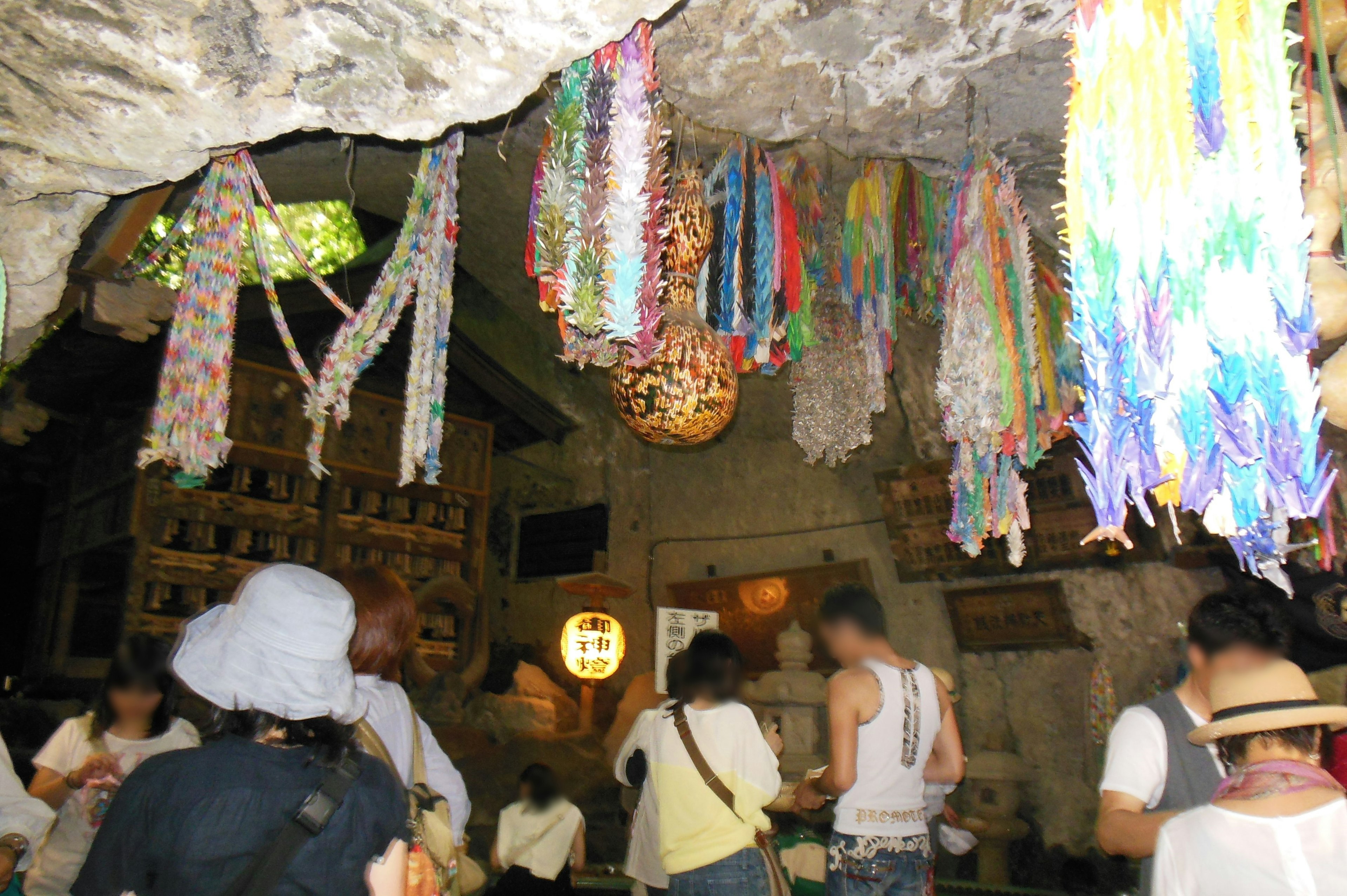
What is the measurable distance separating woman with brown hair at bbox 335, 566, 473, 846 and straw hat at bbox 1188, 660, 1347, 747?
153 centimetres

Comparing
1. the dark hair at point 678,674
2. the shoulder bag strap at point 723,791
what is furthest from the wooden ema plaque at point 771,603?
the shoulder bag strap at point 723,791

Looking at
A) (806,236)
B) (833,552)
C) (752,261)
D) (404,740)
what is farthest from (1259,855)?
(833,552)

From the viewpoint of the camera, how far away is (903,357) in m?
5.55

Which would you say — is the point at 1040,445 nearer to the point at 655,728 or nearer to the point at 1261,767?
the point at 655,728

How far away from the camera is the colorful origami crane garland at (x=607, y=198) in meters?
2.41

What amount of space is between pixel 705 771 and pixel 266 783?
151 cm

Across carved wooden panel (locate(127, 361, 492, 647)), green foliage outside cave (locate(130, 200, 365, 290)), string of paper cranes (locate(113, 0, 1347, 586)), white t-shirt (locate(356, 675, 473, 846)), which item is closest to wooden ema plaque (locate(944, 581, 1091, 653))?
string of paper cranes (locate(113, 0, 1347, 586))

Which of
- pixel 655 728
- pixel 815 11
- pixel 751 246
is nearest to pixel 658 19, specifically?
pixel 815 11

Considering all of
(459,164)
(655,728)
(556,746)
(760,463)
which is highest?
(459,164)

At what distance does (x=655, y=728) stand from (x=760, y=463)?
4.56m

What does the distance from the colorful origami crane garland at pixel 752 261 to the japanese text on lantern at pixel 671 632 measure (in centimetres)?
201

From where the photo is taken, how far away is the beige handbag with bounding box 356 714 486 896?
1502 millimetres

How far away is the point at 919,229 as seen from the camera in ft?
12.4

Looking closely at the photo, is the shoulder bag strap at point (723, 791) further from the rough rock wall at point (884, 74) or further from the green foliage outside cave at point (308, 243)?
the green foliage outside cave at point (308, 243)
